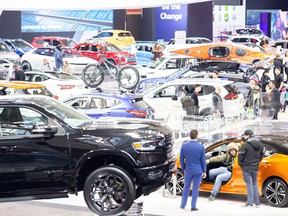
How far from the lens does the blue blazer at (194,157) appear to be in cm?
1229

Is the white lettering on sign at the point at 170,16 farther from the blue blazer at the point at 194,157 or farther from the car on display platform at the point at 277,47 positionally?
the blue blazer at the point at 194,157

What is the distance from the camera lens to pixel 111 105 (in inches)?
722

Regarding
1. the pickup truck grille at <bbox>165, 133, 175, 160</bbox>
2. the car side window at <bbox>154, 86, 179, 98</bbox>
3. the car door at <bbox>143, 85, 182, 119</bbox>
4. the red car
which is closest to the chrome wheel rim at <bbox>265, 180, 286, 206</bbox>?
the pickup truck grille at <bbox>165, 133, 175, 160</bbox>

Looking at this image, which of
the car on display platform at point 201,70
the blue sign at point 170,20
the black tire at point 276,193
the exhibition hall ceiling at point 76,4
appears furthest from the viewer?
the blue sign at point 170,20

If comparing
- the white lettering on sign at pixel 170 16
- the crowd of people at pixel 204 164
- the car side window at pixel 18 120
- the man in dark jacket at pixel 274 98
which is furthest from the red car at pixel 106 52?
the car side window at pixel 18 120

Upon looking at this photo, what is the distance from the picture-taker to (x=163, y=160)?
9.61 metres

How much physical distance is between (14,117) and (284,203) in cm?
545

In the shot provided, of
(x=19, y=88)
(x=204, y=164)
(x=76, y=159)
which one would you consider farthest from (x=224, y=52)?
(x=76, y=159)

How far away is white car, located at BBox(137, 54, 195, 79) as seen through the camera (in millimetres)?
26703

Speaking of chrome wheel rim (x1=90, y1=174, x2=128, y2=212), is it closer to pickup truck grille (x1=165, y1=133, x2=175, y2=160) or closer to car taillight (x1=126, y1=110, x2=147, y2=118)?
pickup truck grille (x1=165, y1=133, x2=175, y2=160)

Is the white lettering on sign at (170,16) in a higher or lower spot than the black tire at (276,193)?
higher

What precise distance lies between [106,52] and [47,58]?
8.91 ft

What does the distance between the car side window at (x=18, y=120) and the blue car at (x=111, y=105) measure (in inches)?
320

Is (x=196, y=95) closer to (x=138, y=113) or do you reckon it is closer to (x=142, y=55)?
(x=138, y=113)
